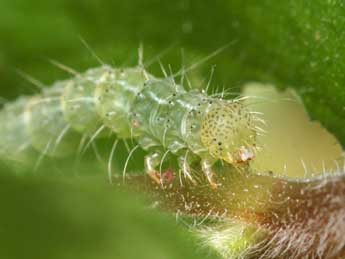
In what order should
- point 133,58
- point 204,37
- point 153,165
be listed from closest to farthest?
point 153,165 → point 204,37 → point 133,58

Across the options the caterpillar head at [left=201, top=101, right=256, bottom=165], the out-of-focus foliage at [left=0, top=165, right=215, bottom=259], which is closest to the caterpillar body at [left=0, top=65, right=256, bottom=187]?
the caterpillar head at [left=201, top=101, right=256, bottom=165]

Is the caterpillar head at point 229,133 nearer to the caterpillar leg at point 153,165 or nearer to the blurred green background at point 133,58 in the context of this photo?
the caterpillar leg at point 153,165

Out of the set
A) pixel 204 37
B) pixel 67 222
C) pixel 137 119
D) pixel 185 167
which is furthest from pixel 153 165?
pixel 67 222

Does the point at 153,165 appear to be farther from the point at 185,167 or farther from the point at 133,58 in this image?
the point at 133,58

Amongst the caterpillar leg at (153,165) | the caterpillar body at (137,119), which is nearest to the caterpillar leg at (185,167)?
the caterpillar body at (137,119)

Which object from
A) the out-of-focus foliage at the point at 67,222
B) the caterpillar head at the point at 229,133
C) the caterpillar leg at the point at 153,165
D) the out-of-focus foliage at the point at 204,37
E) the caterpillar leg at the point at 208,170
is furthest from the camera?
the out-of-focus foliage at the point at 204,37

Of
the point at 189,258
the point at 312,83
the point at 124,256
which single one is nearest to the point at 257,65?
the point at 312,83

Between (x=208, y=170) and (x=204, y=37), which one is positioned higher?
(x=204, y=37)

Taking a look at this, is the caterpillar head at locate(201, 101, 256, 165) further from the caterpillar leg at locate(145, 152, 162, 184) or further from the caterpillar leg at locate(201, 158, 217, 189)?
the caterpillar leg at locate(145, 152, 162, 184)
